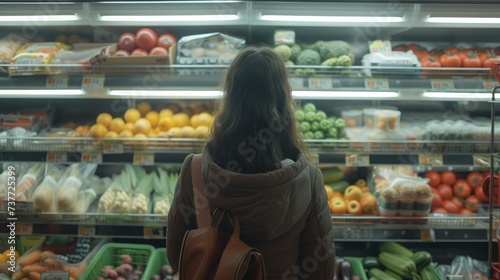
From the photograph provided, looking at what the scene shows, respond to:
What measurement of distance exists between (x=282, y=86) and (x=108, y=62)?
127cm

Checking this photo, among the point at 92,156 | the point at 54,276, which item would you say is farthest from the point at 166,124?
the point at 54,276

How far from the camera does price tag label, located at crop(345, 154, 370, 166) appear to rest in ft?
8.03

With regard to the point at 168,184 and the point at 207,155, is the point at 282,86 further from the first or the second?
the point at 168,184

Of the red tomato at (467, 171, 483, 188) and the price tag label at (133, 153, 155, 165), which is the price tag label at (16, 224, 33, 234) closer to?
the price tag label at (133, 153, 155, 165)

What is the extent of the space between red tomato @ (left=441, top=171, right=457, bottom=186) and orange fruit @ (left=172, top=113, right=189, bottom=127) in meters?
1.70

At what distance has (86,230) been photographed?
244 centimetres

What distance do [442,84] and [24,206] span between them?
2460 millimetres

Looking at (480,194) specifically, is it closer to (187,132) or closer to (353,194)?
(353,194)

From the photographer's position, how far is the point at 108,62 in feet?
8.10

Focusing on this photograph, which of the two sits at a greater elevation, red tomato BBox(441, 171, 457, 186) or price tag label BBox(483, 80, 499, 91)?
price tag label BBox(483, 80, 499, 91)

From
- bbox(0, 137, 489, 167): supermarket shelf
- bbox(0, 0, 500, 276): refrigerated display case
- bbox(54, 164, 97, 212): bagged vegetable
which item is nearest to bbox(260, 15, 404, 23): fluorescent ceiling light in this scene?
bbox(0, 0, 500, 276): refrigerated display case

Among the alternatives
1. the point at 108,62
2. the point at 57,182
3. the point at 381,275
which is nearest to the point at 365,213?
the point at 381,275

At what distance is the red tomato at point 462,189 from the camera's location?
9.15ft

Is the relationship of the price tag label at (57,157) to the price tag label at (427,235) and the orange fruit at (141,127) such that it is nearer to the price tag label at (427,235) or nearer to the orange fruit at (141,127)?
the orange fruit at (141,127)
